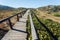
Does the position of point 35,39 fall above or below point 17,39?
above

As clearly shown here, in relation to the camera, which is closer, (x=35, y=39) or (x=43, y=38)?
(x=35, y=39)

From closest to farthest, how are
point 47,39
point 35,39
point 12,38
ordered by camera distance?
point 35,39 → point 47,39 → point 12,38

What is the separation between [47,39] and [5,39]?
5.90 feet

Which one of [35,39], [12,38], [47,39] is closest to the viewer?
[35,39]

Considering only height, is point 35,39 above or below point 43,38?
above

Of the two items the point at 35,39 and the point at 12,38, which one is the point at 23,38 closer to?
the point at 12,38

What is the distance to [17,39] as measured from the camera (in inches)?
251

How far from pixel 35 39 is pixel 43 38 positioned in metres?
2.75

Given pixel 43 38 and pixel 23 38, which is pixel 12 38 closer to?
pixel 23 38

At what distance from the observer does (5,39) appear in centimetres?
624

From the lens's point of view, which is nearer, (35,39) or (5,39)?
(35,39)

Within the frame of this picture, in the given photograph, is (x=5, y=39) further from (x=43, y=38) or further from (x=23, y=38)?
(x=43, y=38)

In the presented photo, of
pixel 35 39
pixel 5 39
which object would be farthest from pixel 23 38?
pixel 35 39

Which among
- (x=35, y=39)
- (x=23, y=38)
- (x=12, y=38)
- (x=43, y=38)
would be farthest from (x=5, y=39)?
(x=35, y=39)
